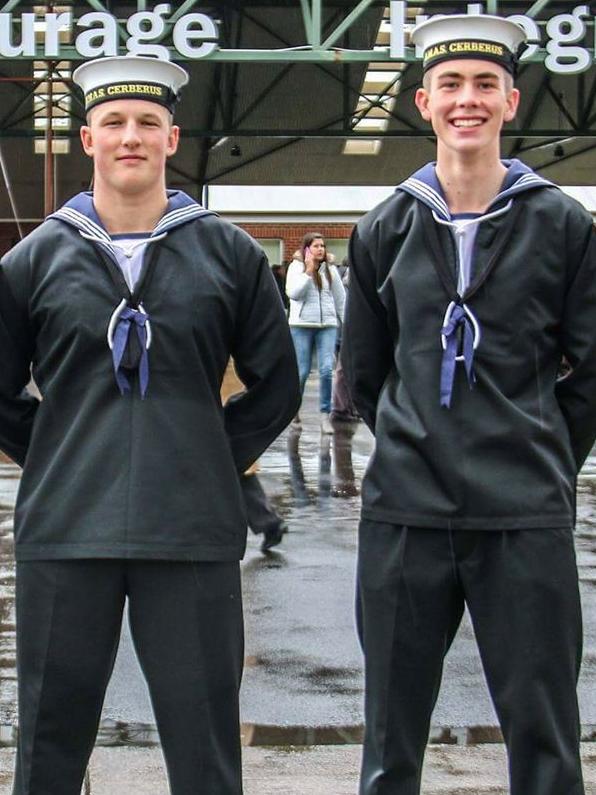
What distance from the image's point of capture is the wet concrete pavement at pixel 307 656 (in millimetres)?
4730

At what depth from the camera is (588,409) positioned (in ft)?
11.0

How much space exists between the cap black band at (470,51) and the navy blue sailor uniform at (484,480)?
0.28 metres

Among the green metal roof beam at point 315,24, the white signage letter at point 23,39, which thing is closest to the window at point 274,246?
the green metal roof beam at point 315,24

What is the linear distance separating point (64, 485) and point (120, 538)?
7.3 inches

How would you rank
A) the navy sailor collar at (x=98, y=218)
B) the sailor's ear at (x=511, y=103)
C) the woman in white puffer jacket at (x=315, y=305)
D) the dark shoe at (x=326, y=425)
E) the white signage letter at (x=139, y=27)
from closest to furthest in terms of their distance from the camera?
the navy sailor collar at (x=98, y=218) < the sailor's ear at (x=511, y=103) < the dark shoe at (x=326, y=425) < the woman in white puffer jacket at (x=315, y=305) < the white signage letter at (x=139, y=27)

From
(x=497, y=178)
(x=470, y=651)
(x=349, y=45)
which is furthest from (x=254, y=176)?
(x=497, y=178)

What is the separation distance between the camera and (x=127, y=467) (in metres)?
3.10

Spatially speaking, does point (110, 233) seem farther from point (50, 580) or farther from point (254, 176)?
point (254, 176)

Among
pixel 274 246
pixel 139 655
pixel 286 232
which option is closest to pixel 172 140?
pixel 139 655

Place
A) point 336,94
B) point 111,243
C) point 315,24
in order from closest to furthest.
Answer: point 111,243 < point 315,24 < point 336,94

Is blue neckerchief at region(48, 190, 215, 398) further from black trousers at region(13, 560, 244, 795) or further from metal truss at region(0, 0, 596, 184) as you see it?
metal truss at region(0, 0, 596, 184)

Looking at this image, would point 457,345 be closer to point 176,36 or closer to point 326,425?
point 326,425

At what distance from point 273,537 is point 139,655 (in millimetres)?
4289

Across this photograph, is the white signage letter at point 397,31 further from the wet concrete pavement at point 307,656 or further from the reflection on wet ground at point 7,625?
the reflection on wet ground at point 7,625
